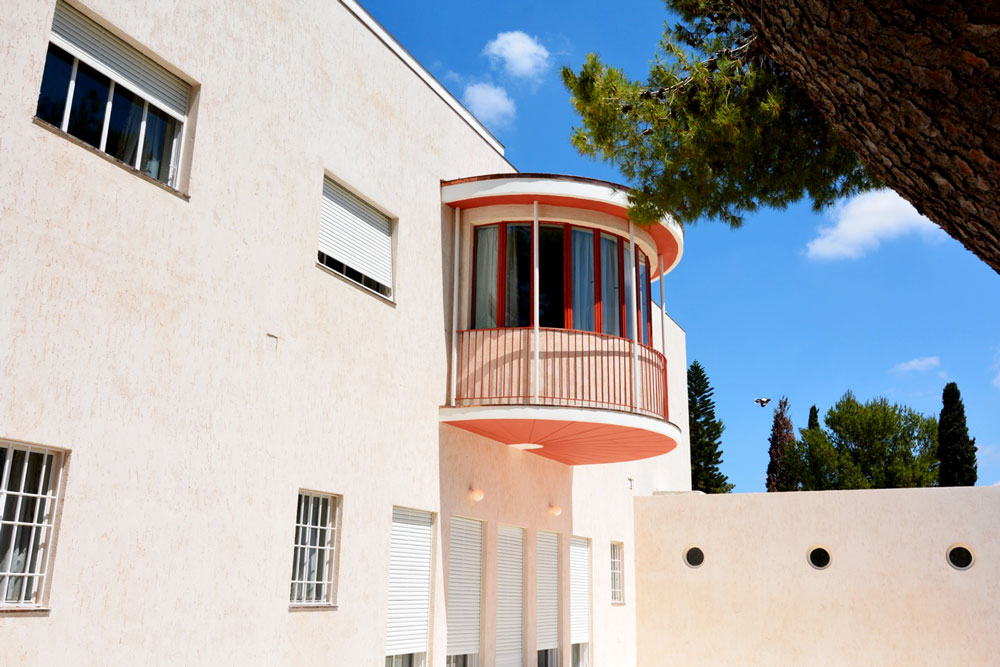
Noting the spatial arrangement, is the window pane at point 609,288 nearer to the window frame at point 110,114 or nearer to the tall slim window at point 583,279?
the tall slim window at point 583,279

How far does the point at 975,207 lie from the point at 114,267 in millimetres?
5960

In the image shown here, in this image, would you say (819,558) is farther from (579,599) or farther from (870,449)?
(870,449)

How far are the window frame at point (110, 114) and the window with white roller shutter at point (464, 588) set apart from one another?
561cm

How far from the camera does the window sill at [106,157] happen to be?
244 inches

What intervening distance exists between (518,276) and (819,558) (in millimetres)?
8551

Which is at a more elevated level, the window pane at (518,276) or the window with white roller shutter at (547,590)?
the window pane at (518,276)

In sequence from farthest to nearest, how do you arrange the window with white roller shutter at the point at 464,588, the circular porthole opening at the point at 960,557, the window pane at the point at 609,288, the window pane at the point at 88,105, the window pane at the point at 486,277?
the circular porthole opening at the point at 960,557
the window pane at the point at 609,288
the window pane at the point at 486,277
the window with white roller shutter at the point at 464,588
the window pane at the point at 88,105

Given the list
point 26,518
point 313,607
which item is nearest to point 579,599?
point 313,607

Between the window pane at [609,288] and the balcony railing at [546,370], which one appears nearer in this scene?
the balcony railing at [546,370]

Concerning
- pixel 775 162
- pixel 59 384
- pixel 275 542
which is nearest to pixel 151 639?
pixel 275 542

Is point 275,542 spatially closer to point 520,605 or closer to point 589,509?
point 520,605

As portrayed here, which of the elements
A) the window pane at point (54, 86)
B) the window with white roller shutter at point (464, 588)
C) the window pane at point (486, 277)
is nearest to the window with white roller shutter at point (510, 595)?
the window with white roller shutter at point (464, 588)

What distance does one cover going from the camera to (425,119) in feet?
37.1

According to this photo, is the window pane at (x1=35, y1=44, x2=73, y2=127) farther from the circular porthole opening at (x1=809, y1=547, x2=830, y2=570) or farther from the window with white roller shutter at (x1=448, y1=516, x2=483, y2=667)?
the circular porthole opening at (x1=809, y1=547, x2=830, y2=570)
